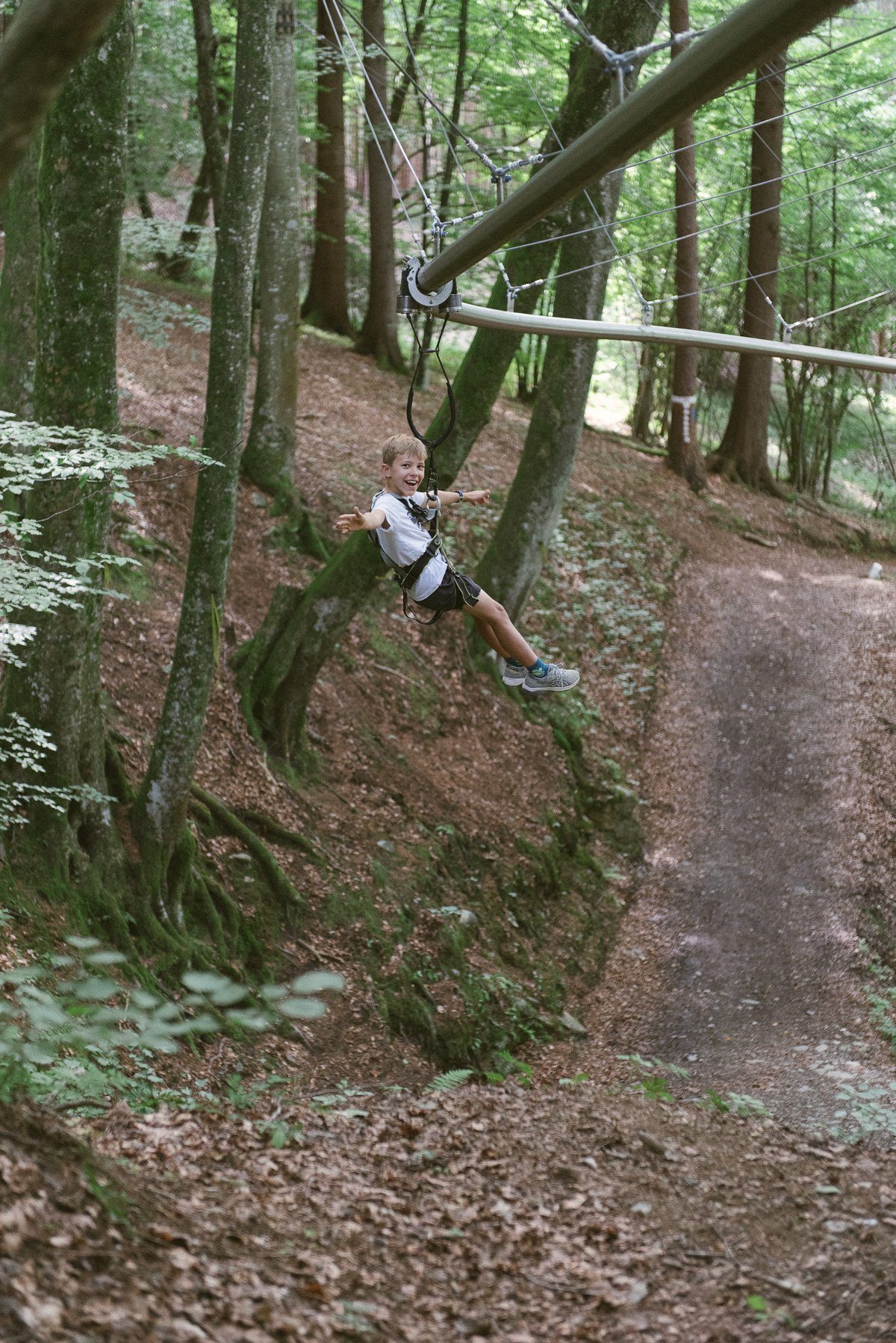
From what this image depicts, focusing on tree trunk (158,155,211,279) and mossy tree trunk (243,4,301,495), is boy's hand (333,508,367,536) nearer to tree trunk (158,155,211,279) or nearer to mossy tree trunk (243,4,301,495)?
tree trunk (158,155,211,279)

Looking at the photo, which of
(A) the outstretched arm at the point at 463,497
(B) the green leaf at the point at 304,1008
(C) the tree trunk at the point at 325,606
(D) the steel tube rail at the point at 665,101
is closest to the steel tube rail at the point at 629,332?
(A) the outstretched arm at the point at 463,497

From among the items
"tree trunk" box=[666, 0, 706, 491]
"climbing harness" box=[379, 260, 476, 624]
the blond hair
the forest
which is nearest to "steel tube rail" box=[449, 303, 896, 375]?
the forest

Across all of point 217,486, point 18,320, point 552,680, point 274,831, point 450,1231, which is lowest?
point 274,831

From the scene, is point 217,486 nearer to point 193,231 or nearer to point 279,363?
point 279,363

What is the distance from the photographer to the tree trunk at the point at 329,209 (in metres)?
17.7

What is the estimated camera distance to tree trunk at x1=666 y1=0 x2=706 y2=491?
18344 millimetres

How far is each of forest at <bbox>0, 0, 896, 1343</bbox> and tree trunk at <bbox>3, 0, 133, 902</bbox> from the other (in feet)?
0.09

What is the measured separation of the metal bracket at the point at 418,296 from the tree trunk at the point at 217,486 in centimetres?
137

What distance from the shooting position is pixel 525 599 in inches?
493

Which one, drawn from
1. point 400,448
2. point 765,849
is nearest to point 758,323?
point 765,849

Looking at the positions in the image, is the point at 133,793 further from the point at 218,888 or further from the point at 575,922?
the point at 575,922

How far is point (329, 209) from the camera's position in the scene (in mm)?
18766

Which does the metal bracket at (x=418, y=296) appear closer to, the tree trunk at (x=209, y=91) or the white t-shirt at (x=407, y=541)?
the white t-shirt at (x=407, y=541)

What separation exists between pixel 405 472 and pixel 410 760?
4.91 m
